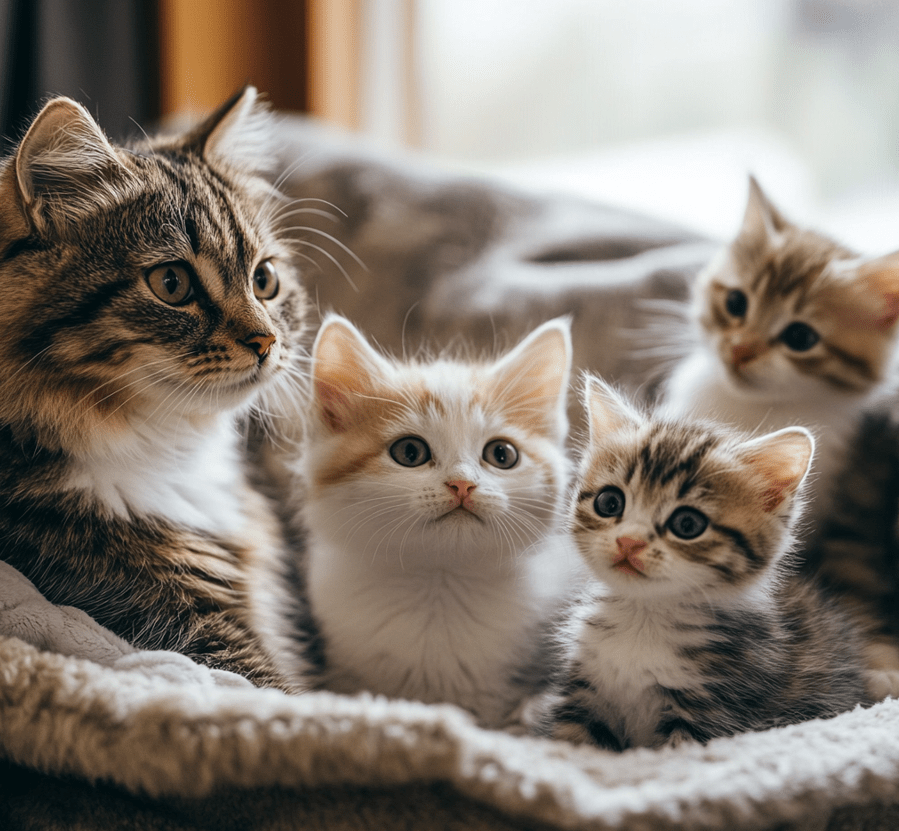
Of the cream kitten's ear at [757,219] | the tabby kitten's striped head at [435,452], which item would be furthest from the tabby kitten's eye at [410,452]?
the cream kitten's ear at [757,219]

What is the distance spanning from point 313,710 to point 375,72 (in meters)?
2.79

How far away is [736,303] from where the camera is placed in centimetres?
156

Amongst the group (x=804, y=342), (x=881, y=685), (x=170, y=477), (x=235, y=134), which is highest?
(x=235, y=134)

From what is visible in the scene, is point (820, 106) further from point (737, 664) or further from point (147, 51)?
point (147, 51)

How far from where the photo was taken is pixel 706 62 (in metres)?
2.75

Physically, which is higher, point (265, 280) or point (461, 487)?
point (265, 280)

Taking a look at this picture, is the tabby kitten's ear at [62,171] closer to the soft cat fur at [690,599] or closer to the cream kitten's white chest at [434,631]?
the cream kitten's white chest at [434,631]

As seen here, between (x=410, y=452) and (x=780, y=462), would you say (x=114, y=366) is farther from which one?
(x=780, y=462)

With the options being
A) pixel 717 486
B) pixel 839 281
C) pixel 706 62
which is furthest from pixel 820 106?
pixel 717 486

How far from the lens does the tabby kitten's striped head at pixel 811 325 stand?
4.75 ft

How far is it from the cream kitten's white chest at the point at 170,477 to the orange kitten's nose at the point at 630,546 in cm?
63

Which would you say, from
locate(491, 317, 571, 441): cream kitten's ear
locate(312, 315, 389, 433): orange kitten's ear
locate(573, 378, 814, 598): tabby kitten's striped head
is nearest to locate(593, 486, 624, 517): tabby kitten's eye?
locate(573, 378, 814, 598): tabby kitten's striped head

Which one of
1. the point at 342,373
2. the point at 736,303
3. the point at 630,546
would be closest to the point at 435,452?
the point at 342,373

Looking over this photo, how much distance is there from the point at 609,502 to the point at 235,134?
0.90m
